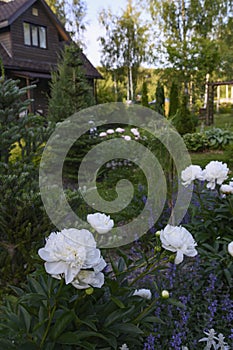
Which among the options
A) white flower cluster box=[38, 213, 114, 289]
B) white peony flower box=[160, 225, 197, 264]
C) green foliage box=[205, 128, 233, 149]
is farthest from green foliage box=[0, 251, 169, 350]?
green foliage box=[205, 128, 233, 149]

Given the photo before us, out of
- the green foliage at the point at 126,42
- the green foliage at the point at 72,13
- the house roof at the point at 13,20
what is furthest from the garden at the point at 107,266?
the green foliage at the point at 72,13

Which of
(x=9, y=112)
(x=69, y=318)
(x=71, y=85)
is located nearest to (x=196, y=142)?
(x=71, y=85)

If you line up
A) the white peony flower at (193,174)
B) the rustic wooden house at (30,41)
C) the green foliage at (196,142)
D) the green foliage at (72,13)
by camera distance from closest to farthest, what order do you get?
the white peony flower at (193,174), the green foliage at (196,142), the rustic wooden house at (30,41), the green foliage at (72,13)

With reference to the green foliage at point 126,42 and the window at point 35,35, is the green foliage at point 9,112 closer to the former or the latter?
the window at point 35,35

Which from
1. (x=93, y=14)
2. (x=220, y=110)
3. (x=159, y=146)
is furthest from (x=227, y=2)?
(x=159, y=146)

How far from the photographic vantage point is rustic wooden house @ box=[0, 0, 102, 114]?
11609 mm

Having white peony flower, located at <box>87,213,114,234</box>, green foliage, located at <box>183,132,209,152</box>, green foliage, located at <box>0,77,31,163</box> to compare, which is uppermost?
green foliage, located at <box>0,77,31,163</box>

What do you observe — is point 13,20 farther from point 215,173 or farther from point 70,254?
point 70,254

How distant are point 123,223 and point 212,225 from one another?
1591mm

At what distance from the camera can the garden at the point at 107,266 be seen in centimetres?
108

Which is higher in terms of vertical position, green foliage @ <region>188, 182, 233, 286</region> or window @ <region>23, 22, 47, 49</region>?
window @ <region>23, 22, 47, 49</region>

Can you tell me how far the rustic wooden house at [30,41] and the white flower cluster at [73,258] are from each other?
10.8 m

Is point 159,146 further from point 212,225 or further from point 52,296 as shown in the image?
point 52,296

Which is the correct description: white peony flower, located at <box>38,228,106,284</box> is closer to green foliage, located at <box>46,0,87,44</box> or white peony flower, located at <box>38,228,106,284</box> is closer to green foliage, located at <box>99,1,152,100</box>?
green foliage, located at <box>99,1,152,100</box>
